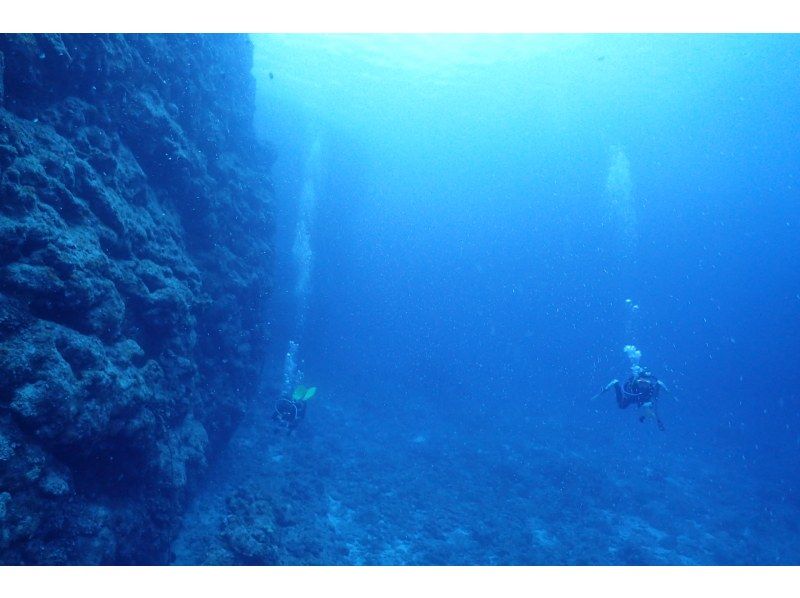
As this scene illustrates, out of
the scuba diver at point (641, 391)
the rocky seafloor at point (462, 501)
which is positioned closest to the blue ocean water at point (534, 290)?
the rocky seafloor at point (462, 501)

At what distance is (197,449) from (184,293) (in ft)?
10.8

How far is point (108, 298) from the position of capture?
6.03m

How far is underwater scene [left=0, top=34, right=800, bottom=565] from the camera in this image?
558cm

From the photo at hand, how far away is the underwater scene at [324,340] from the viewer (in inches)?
220

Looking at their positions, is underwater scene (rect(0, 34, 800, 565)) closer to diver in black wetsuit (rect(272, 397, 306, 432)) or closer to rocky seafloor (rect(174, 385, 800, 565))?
rocky seafloor (rect(174, 385, 800, 565))

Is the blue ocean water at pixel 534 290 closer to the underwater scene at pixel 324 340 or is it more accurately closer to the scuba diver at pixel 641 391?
the underwater scene at pixel 324 340

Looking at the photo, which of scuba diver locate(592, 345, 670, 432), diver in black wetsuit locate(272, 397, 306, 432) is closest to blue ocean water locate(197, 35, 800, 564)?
diver in black wetsuit locate(272, 397, 306, 432)

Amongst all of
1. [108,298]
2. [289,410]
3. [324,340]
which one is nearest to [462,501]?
[289,410]

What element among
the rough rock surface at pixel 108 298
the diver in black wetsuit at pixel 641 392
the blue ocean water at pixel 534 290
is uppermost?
the blue ocean water at pixel 534 290

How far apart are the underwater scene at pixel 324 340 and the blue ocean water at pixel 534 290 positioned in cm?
24

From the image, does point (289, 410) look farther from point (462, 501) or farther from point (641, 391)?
point (641, 391)

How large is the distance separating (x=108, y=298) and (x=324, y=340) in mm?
30880

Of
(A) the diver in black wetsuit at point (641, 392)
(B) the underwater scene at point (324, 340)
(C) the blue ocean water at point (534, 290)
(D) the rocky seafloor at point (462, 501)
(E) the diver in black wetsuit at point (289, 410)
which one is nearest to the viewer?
(B) the underwater scene at point (324, 340)

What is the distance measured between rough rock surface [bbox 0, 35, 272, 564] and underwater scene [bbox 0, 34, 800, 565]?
40 mm
